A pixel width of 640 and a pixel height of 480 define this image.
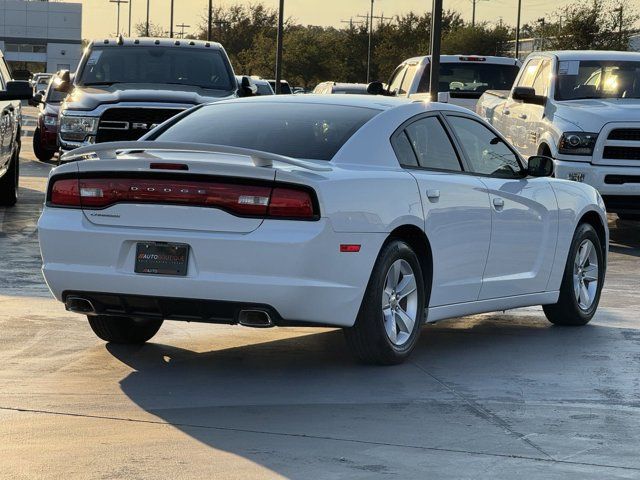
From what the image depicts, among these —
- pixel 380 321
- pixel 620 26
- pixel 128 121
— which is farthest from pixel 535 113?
pixel 620 26

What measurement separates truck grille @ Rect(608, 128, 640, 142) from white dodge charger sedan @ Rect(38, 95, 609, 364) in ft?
25.2

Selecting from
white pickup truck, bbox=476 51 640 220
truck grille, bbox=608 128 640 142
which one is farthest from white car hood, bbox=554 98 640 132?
truck grille, bbox=608 128 640 142

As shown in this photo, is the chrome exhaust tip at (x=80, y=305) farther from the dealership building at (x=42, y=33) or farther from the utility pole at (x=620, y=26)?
the dealership building at (x=42, y=33)

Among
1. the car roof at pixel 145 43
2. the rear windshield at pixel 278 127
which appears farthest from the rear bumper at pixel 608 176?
the rear windshield at pixel 278 127

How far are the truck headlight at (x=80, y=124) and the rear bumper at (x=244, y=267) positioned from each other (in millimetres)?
8945

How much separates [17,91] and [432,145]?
7.35 meters

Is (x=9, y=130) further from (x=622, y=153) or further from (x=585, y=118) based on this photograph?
(x=622, y=153)

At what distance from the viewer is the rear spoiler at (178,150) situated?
8.10 m

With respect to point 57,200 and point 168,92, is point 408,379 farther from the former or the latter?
point 168,92

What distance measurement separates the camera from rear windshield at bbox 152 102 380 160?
29.0ft

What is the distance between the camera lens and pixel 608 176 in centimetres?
1730

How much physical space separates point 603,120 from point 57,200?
10.00m

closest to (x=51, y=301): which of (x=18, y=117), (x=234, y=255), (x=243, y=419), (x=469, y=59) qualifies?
(x=234, y=255)

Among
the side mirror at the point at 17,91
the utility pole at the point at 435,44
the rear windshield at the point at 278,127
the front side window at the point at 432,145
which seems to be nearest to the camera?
the rear windshield at the point at 278,127
